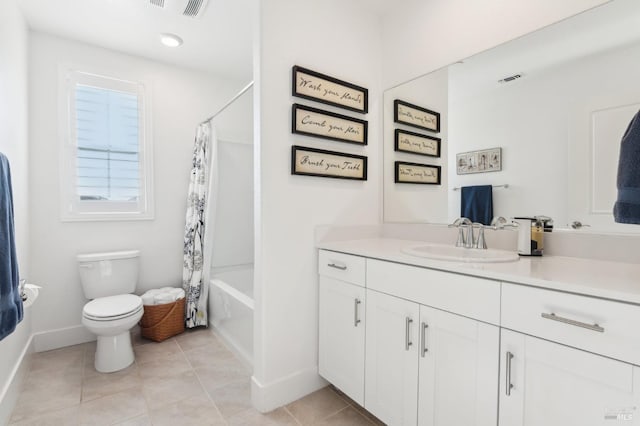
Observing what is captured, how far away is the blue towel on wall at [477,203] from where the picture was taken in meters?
1.61

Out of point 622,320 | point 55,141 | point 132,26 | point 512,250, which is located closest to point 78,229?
point 55,141

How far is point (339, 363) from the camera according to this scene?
5.43 feet

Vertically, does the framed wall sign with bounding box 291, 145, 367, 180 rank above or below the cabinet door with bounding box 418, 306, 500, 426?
above

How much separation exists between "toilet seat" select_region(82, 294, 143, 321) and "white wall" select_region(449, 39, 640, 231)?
230cm

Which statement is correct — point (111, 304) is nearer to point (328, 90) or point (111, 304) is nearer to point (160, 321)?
point (160, 321)

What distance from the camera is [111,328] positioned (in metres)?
1.99

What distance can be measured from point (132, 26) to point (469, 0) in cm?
222

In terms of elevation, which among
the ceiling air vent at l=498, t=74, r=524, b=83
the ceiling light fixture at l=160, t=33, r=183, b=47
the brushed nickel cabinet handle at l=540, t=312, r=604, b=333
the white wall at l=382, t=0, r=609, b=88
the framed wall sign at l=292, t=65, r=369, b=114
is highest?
the ceiling light fixture at l=160, t=33, r=183, b=47

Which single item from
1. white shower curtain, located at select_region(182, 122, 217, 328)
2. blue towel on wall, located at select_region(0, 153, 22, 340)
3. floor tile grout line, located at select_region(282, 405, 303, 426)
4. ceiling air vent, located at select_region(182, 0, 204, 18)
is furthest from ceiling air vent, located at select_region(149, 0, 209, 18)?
floor tile grout line, located at select_region(282, 405, 303, 426)

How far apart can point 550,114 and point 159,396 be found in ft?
8.26

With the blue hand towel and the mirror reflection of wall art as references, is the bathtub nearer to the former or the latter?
the mirror reflection of wall art

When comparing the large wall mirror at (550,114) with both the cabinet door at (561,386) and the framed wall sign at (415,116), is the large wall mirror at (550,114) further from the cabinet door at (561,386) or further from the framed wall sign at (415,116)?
the cabinet door at (561,386)

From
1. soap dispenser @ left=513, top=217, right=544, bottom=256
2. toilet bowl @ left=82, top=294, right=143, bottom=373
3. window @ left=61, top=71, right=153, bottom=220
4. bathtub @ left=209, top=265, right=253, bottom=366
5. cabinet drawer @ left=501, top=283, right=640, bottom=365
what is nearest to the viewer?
cabinet drawer @ left=501, top=283, right=640, bottom=365

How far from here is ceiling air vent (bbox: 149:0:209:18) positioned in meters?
1.86
